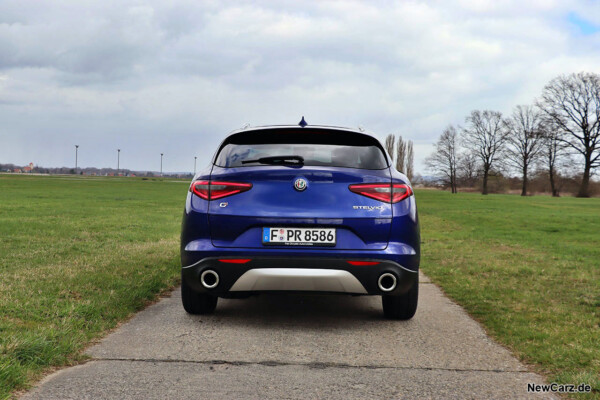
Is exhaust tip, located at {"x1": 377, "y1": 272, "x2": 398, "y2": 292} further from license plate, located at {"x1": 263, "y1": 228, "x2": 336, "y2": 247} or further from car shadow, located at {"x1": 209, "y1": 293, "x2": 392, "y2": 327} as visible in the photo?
car shadow, located at {"x1": 209, "y1": 293, "x2": 392, "y2": 327}

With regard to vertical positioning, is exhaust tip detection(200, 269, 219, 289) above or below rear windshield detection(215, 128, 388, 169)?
below

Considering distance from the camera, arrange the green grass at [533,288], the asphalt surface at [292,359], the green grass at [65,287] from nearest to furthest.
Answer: the asphalt surface at [292,359] < the green grass at [65,287] < the green grass at [533,288]

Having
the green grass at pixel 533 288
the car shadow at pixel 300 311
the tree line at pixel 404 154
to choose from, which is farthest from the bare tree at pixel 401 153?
the car shadow at pixel 300 311

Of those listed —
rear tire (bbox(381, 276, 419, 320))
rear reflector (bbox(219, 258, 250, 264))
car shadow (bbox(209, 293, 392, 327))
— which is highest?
rear reflector (bbox(219, 258, 250, 264))

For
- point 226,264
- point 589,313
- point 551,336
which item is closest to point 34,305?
point 226,264

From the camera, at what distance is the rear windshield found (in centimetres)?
472

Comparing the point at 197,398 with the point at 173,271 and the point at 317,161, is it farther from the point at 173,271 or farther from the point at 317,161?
the point at 173,271

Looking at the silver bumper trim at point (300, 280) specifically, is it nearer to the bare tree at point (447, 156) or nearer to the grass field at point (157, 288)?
the grass field at point (157, 288)

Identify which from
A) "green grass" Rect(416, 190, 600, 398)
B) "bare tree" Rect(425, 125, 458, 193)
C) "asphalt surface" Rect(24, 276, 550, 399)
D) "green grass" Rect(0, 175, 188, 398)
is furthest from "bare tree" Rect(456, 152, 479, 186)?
"asphalt surface" Rect(24, 276, 550, 399)

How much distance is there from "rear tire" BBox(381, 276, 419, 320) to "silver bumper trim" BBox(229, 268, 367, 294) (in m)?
0.75

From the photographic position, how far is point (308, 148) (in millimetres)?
4797

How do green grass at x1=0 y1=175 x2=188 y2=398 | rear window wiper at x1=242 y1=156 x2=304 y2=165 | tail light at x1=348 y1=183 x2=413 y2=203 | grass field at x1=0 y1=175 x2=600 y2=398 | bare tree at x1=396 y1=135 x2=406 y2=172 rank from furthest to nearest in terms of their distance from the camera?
bare tree at x1=396 y1=135 x2=406 y2=172, rear window wiper at x1=242 y1=156 x2=304 y2=165, tail light at x1=348 y1=183 x2=413 y2=203, grass field at x1=0 y1=175 x2=600 y2=398, green grass at x1=0 y1=175 x2=188 y2=398

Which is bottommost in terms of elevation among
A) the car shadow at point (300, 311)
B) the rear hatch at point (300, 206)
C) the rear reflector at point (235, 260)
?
the car shadow at point (300, 311)

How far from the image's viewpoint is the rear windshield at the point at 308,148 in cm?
472
